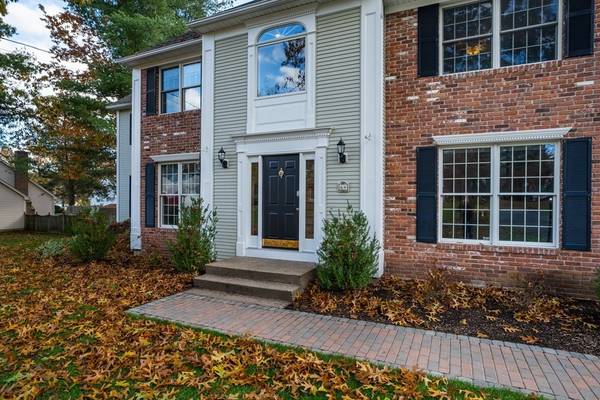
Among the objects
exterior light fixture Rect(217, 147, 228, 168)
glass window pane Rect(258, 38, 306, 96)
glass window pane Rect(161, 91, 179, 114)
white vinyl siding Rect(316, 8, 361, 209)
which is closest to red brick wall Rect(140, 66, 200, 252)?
glass window pane Rect(161, 91, 179, 114)

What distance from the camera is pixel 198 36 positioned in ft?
28.3

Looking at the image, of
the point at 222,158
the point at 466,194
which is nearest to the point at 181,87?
the point at 222,158

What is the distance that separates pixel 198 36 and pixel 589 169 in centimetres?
891

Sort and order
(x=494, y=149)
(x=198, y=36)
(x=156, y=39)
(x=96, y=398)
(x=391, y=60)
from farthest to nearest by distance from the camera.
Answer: (x=156, y=39)
(x=198, y=36)
(x=391, y=60)
(x=494, y=149)
(x=96, y=398)

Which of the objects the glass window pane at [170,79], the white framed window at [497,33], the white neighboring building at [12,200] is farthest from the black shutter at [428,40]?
the white neighboring building at [12,200]

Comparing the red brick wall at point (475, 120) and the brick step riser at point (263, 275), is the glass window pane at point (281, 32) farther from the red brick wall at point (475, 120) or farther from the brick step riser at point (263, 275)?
the brick step riser at point (263, 275)

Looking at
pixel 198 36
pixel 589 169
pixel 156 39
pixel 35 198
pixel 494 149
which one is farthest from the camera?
pixel 35 198

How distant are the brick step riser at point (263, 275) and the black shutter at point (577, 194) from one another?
4.30 metres

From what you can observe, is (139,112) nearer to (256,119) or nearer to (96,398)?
(256,119)

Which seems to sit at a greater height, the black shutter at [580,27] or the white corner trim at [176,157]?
the black shutter at [580,27]

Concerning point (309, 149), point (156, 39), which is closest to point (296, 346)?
point (309, 149)

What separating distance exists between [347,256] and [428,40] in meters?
4.30

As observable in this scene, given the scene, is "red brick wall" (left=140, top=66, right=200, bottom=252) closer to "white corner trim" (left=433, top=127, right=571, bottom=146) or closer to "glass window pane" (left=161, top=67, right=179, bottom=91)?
"glass window pane" (left=161, top=67, right=179, bottom=91)

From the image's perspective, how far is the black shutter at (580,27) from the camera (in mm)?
5137
